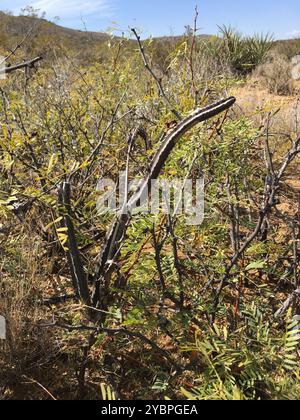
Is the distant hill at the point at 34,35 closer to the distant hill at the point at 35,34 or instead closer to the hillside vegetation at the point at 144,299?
the distant hill at the point at 35,34

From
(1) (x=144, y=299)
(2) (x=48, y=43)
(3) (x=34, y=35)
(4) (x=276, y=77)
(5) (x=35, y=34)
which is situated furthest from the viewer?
(4) (x=276, y=77)

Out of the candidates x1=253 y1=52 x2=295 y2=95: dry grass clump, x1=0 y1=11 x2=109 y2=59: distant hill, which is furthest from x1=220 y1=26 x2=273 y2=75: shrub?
x1=0 y1=11 x2=109 y2=59: distant hill

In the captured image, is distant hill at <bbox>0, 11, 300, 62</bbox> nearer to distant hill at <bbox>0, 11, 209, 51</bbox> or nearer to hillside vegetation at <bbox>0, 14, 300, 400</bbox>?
distant hill at <bbox>0, 11, 209, 51</bbox>

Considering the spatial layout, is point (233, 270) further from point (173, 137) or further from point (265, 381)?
point (173, 137)

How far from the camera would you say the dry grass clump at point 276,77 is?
31.5 feet

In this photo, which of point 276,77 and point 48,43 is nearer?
point 48,43

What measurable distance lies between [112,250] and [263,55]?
11060 millimetres

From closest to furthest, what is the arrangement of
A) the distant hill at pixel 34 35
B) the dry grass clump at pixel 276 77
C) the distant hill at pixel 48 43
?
the distant hill at pixel 48 43, the distant hill at pixel 34 35, the dry grass clump at pixel 276 77

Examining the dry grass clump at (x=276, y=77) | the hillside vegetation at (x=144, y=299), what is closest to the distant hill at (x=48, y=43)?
the hillside vegetation at (x=144, y=299)

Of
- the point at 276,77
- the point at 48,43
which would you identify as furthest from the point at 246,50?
the point at 48,43

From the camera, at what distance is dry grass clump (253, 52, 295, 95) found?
9594mm

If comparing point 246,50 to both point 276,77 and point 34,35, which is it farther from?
point 34,35

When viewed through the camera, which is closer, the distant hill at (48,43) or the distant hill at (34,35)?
the distant hill at (48,43)

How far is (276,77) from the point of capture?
1003 cm
